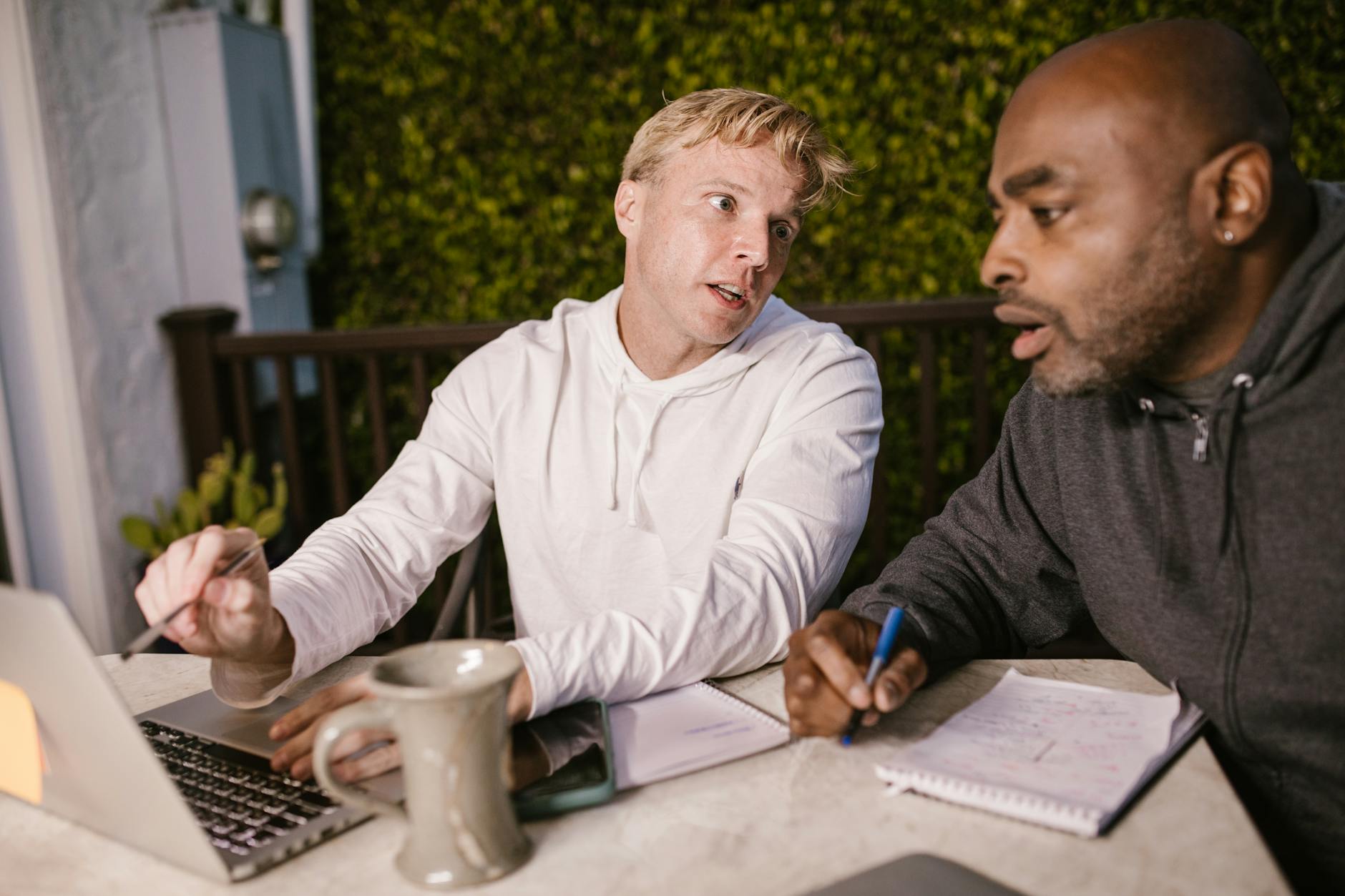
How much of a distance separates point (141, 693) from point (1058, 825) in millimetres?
1025

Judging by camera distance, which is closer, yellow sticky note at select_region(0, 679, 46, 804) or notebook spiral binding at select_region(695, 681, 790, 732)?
yellow sticky note at select_region(0, 679, 46, 804)

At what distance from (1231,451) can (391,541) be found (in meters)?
1.10

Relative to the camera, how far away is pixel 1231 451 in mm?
1053

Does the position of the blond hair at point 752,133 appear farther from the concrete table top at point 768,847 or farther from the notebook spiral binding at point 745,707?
the concrete table top at point 768,847

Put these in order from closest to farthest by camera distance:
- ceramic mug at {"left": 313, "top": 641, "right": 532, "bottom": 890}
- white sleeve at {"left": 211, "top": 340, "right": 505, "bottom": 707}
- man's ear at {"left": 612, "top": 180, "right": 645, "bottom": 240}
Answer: ceramic mug at {"left": 313, "top": 641, "right": 532, "bottom": 890} < white sleeve at {"left": 211, "top": 340, "right": 505, "bottom": 707} < man's ear at {"left": 612, "top": 180, "right": 645, "bottom": 240}

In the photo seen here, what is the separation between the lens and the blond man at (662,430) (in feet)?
4.72

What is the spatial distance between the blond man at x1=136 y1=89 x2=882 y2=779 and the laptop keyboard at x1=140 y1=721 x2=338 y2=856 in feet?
0.89

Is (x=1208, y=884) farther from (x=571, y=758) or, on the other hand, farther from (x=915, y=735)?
(x=571, y=758)

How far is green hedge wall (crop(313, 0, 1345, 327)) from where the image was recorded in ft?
9.95

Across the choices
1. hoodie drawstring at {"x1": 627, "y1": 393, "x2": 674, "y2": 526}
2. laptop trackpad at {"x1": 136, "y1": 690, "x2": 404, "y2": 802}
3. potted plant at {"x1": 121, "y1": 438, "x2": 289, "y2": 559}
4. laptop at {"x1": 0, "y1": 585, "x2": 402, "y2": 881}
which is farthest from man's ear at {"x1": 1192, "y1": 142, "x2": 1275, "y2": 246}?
potted plant at {"x1": 121, "y1": 438, "x2": 289, "y2": 559}

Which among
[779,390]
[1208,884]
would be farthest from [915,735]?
[779,390]

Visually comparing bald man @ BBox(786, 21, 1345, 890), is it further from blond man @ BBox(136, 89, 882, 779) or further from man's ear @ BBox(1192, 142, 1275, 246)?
blond man @ BBox(136, 89, 882, 779)

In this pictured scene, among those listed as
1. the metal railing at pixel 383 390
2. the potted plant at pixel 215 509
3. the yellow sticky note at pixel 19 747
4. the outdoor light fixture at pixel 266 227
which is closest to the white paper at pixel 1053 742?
the yellow sticky note at pixel 19 747

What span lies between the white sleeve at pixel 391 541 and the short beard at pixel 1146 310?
912mm
